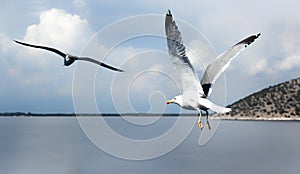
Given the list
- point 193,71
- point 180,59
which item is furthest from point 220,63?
point 180,59

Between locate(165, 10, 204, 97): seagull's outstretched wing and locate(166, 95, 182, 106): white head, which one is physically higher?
locate(165, 10, 204, 97): seagull's outstretched wing

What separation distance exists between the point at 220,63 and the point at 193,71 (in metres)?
1.59

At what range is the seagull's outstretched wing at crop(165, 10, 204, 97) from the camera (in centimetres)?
920

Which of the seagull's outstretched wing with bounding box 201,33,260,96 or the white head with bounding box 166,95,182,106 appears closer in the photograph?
the white head with bounding box 166,95,182,106

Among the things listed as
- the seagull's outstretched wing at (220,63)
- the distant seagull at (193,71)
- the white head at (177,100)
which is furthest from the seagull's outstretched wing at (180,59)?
the seagull's outstretched wing at (220,63)

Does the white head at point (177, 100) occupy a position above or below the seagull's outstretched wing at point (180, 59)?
below

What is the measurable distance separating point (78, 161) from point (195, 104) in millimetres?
81389

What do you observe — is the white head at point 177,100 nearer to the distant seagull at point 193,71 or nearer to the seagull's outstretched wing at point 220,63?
the distant seagull at point 193,71

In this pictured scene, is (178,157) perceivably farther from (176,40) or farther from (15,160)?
(176,40)

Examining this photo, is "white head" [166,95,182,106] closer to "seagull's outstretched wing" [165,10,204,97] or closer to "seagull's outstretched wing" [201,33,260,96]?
"seagull's outstretched wing" [165,10,204,97]

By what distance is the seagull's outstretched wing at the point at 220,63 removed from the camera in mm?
11508

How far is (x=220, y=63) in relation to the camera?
11766 mm

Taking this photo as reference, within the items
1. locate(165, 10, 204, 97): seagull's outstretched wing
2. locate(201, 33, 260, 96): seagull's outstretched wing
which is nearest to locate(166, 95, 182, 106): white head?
locate(165, 10, 204, 97): seagull's outstretched wing

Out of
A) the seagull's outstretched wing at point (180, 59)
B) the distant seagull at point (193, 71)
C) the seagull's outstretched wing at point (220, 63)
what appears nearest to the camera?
the seagull's outstretched wing at point (180, 59)
